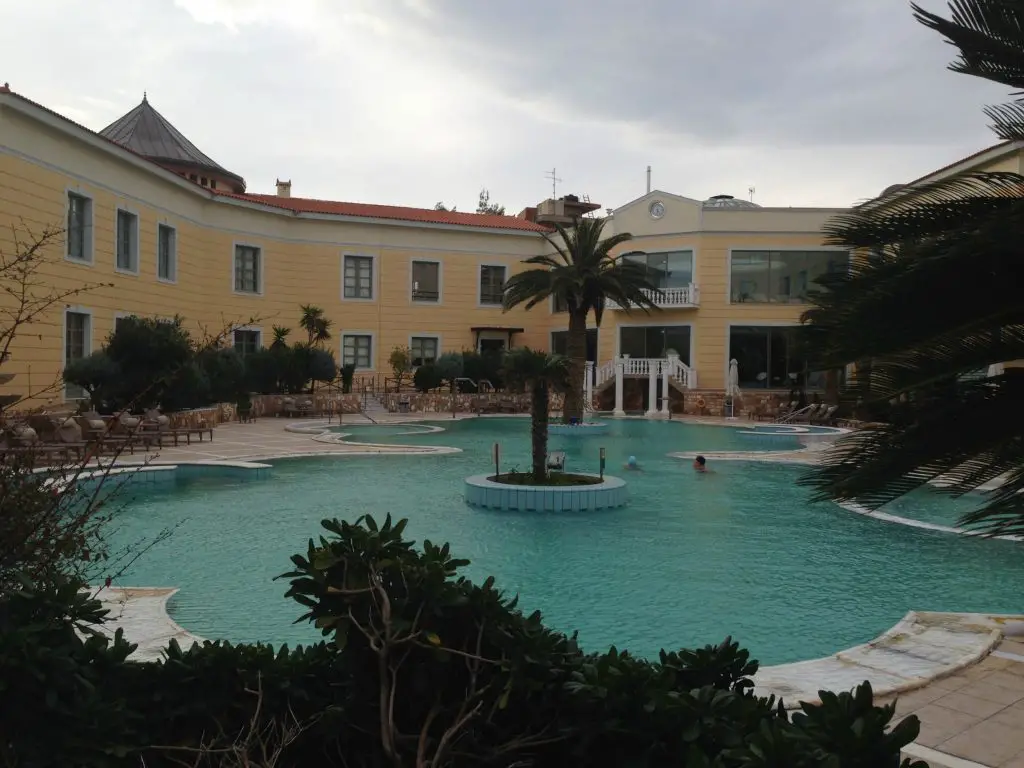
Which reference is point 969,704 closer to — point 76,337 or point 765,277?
point 76,337

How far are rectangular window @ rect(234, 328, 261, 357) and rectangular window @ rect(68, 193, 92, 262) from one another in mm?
9387

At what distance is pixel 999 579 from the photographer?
8.59 meters

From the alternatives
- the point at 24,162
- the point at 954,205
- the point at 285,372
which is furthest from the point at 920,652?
the point at 285,372

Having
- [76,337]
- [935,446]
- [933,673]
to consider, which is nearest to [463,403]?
[76,337]

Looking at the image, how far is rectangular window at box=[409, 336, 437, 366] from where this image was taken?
3738cm

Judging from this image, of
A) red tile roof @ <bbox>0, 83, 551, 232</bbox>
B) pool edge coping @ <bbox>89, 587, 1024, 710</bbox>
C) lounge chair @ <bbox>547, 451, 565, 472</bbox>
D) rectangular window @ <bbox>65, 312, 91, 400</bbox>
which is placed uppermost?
red tile roof @ <bbox>0, 83, 551, 232</bbox>

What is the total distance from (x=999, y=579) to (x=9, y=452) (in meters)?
8.73

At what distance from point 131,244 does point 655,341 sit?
20.0 meters

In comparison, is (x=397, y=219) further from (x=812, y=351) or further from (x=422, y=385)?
(x=812, y=351)

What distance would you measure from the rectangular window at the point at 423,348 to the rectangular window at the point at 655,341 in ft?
27.0

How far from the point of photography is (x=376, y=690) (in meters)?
3.05

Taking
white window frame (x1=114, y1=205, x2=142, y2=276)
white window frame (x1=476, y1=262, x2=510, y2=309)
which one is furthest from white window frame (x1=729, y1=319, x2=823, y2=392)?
white window frame (x1=114, y1=205, x2=142, y2=276)

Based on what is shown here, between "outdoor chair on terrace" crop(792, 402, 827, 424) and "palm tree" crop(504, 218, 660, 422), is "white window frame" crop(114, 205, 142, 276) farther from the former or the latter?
"outdoor chair on terrace" crop(792, 402, 827, 424)

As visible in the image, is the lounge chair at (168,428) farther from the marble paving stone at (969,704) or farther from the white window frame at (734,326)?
the white window frame at (734,326)
